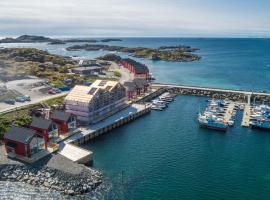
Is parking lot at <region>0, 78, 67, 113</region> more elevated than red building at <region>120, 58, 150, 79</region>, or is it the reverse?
red building at <region>120, 58, 150, 79</region>

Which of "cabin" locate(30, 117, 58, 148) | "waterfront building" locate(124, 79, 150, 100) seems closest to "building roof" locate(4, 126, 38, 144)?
"cabin" locate(30, 117, 58, 148)

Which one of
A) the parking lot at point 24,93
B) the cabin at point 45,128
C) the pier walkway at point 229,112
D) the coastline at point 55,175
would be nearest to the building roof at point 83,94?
the cabin at point 45,128

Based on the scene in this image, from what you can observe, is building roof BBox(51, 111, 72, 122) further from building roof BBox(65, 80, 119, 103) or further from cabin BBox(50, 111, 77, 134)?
building roof BBox(65, 80, 119, 103)

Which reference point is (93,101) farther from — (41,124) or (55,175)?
(55,175)

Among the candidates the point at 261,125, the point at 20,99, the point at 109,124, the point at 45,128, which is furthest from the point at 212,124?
the point at 20,99

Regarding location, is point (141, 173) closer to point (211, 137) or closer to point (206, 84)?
point (211, 137)

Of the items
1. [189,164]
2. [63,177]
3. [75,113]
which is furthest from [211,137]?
[63,177]
